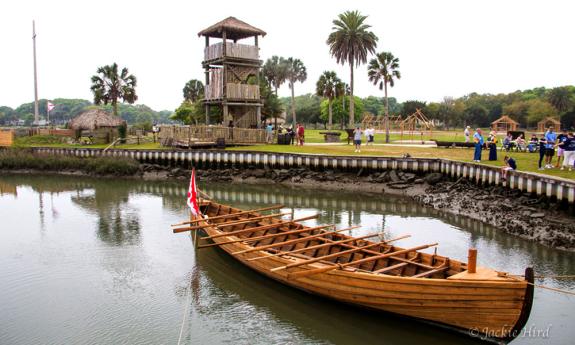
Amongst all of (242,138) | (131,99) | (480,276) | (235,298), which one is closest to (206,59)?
(242,138)

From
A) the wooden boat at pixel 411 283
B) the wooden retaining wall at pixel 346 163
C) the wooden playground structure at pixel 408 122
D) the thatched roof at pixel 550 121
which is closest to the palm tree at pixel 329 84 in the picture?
the wooden playground structure at pixel 408 122

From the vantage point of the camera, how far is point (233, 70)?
141 ft

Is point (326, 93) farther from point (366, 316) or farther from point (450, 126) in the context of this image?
point (366, 316)

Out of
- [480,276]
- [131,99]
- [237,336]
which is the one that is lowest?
[237,336]

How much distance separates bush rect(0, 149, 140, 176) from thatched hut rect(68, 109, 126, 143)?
652 centimetres

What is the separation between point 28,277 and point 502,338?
13138 mm

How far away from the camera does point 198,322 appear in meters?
12.4

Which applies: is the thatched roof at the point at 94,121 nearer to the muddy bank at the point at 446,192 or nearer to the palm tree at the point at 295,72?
the muddy bank at the point at 446,192

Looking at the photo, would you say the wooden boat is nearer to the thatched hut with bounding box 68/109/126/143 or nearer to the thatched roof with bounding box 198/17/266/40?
the thatched roof with bounding box 198/17/266/40

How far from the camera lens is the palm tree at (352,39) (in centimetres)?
5177

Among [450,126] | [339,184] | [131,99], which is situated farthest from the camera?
[450,126]

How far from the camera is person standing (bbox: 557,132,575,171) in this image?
22594mm

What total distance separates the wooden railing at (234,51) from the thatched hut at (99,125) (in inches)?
545


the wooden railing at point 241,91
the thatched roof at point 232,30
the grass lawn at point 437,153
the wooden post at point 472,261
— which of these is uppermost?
the thatched roof at point 232,30
